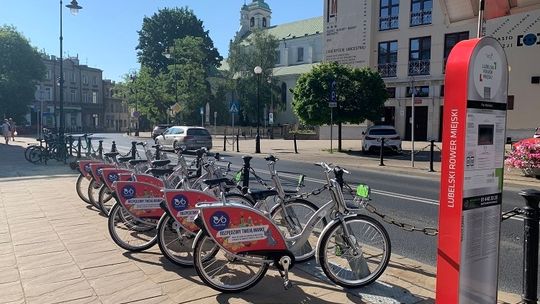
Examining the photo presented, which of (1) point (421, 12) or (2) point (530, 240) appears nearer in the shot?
(2) point (530, 240)

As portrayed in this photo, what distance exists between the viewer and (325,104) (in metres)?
26.3

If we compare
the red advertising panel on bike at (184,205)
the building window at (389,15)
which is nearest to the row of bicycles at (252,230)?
the red advertising panel on bike at (184,205)

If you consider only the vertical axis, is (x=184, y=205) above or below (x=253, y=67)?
→ below

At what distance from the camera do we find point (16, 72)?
205 feet

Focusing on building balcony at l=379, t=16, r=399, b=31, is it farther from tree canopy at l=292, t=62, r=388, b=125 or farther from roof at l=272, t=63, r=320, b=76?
roof at l=272, t=63, r=320, b=76

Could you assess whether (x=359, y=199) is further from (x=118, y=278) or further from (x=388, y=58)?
(x=388, y=58)

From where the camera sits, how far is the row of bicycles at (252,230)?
4.27 m

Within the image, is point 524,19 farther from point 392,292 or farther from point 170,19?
point 170,19

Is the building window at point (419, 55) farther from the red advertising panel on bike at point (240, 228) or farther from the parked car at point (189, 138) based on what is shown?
the red advertising panel on bike at point (240, 228)

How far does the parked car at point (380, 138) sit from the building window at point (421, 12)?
14.0 meters

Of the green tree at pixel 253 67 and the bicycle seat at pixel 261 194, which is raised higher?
the green tree at pixel 253 67

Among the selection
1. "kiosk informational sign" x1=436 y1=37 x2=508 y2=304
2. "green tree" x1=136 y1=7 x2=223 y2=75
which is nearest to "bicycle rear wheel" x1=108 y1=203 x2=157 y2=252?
"kiosk informational sign" x1=436 y1=37 x2=508 y2=304

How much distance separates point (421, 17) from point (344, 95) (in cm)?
1329

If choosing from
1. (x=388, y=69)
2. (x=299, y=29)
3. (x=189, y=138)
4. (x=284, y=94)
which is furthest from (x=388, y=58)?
(x=299, y=29)
